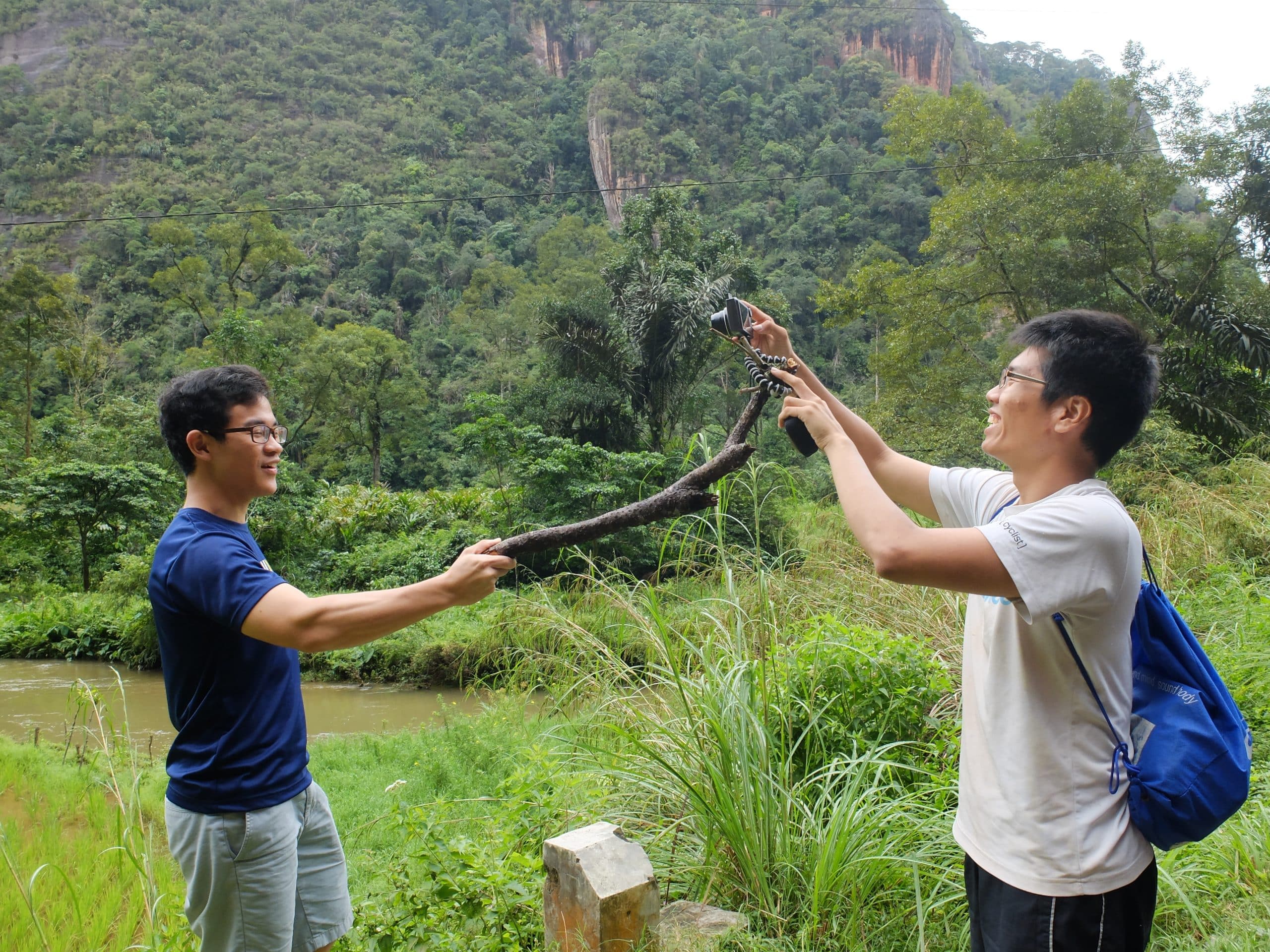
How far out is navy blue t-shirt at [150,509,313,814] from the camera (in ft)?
4.90

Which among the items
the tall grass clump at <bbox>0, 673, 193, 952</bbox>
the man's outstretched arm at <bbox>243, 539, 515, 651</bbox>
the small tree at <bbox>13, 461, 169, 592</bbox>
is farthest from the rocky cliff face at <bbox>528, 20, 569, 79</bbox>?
the man's outstretched arm at <bbox>243, 539, 515, 651</bbox>

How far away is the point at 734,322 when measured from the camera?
1857mm

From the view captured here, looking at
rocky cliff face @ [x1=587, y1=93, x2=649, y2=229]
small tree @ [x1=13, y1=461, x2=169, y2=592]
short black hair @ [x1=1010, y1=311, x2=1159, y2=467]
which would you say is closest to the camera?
short black hair @ [x1=1010, y1=311, x2=1159, y2=467]

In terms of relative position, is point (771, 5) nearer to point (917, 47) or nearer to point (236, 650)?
point (917, 47)

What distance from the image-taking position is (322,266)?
33906mm

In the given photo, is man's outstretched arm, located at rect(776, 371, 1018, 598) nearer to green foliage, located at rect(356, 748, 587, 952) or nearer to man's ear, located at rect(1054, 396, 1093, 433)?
man's ear, located at rect(1054, 396, 1093, 433)

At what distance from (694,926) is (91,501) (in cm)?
1312

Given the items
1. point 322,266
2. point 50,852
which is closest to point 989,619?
point 50,852

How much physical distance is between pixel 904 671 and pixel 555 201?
145ft

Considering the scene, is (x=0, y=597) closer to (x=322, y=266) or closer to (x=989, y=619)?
(x=989, y=619)

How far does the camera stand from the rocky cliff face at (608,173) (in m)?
43.3

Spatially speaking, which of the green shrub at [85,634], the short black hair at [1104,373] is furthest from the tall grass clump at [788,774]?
the green shrub at [85,634]

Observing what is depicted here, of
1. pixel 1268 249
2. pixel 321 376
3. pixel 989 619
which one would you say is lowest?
pixel 321 376

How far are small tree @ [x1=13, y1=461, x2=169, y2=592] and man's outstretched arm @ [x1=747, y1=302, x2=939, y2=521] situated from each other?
42.6 feet
